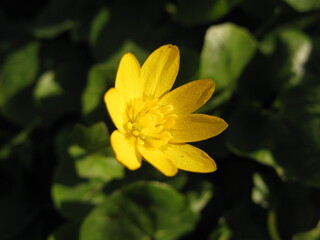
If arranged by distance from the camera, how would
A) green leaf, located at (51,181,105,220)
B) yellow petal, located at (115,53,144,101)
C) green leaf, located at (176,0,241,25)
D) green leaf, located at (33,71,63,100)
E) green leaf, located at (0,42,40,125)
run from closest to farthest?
yellow petal, located at (115,53,144,101), green leaf, located at (51,181,105,220), green leaf, located at (176,0,241,25), green leaf, located at (33,71,63,100), green leaf, located at (0,42,40,125)

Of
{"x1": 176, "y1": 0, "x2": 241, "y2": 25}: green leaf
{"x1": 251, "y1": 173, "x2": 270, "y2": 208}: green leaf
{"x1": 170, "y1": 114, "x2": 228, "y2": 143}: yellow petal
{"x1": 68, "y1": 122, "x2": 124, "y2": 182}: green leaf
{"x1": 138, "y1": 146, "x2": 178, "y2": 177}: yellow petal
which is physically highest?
{"x1": 176, "y1": 0, "x2": 241, "y2": 25}: green leaf

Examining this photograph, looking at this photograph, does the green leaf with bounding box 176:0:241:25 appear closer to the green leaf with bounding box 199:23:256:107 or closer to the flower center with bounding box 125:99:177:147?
the green leaf with bounding box 199:23:256:107

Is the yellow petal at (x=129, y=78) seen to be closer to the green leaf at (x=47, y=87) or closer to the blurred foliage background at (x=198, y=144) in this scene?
the blurred foliage background at (x=198, y=144)

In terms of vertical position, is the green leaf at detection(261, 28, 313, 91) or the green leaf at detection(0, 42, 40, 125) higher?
the green leaf at detection(261, 28, 313, 91)

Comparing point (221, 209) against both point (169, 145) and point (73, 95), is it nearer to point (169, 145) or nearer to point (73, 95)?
point (169, 145)

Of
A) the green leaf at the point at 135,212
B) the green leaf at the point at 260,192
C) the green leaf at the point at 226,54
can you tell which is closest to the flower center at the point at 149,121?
the green leaf at the point at 135,212

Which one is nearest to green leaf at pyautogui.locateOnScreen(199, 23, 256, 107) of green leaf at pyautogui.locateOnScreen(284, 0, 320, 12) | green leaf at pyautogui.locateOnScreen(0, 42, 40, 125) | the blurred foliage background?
the blurred foliage background

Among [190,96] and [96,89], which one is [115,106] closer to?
[190,96]

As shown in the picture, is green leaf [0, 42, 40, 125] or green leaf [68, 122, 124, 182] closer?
green leaf [68, 122, 124, 182]
